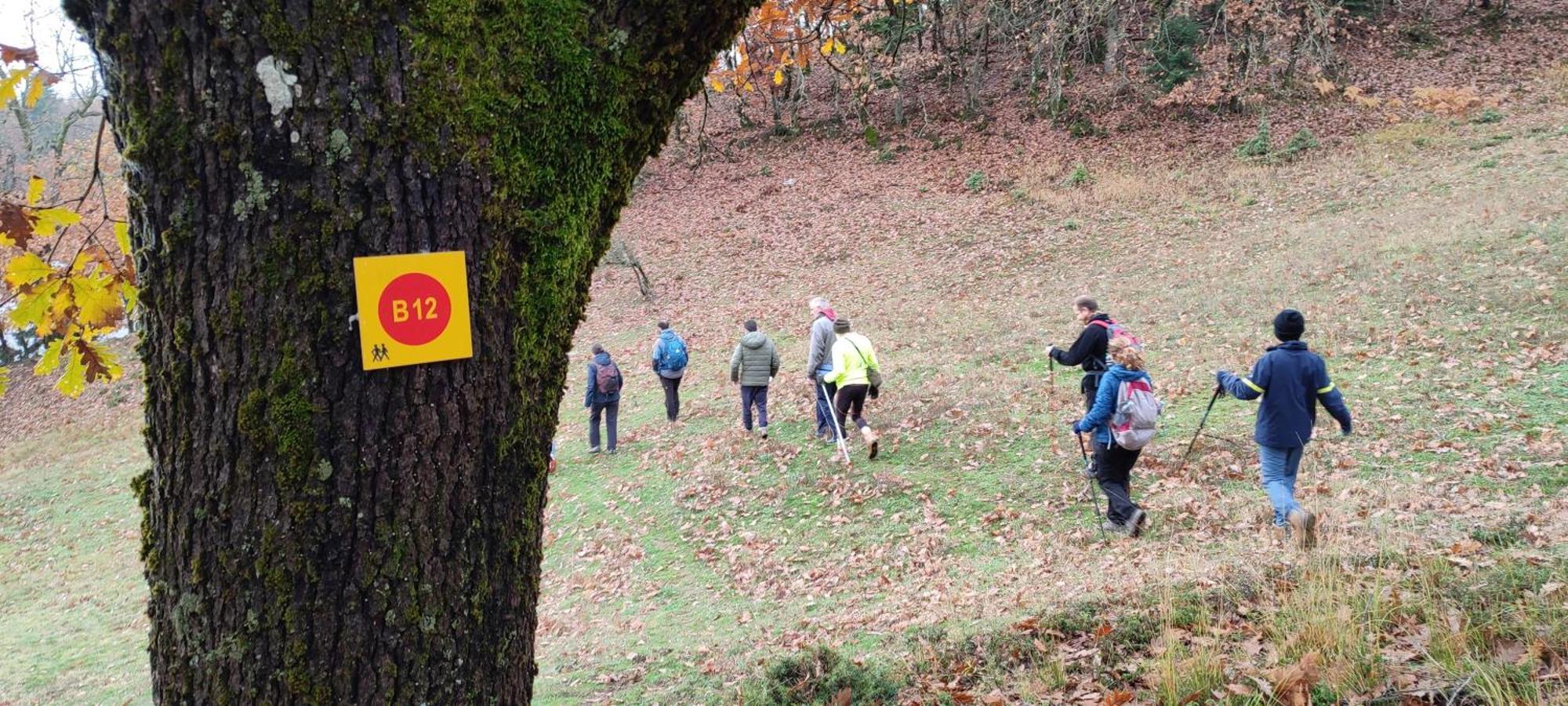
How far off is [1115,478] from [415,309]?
20.0 ft

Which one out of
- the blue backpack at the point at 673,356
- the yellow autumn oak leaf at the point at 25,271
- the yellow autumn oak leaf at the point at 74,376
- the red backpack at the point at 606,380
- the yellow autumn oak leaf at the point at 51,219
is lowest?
the red backpack at the point at 606,380

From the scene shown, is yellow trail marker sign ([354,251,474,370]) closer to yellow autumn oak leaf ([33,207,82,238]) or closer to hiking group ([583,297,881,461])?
yellow autumn oak leaf ([33,207,82,238])

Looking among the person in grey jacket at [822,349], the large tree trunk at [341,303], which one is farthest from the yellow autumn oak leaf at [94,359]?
the person in grey jacket at [822,349]

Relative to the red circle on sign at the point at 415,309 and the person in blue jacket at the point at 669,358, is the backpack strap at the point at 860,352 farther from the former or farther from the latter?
→ the red circle on sign at the point at 415,309

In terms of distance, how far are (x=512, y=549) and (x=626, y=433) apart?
1128cm

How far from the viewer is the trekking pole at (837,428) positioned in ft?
31.4

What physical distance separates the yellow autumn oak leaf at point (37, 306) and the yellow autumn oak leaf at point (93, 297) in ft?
0.17

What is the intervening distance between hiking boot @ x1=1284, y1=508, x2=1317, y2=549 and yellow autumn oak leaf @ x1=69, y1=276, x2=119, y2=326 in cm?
586

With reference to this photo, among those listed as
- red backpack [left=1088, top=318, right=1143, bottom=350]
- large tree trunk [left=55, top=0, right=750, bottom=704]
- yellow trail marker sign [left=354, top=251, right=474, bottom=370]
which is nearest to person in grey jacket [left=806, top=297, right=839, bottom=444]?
red backpack [left=1088, top=318, right=1143, bottom=350]

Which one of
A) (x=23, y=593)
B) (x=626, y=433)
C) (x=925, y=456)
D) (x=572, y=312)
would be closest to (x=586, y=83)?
(x=572, y=312)

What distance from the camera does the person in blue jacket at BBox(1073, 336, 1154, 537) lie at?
6.29m

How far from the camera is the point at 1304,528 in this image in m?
5.23

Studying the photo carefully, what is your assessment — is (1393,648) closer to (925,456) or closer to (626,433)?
(925,456)

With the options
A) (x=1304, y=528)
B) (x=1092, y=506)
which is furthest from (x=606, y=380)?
(x=1304, y=528)
